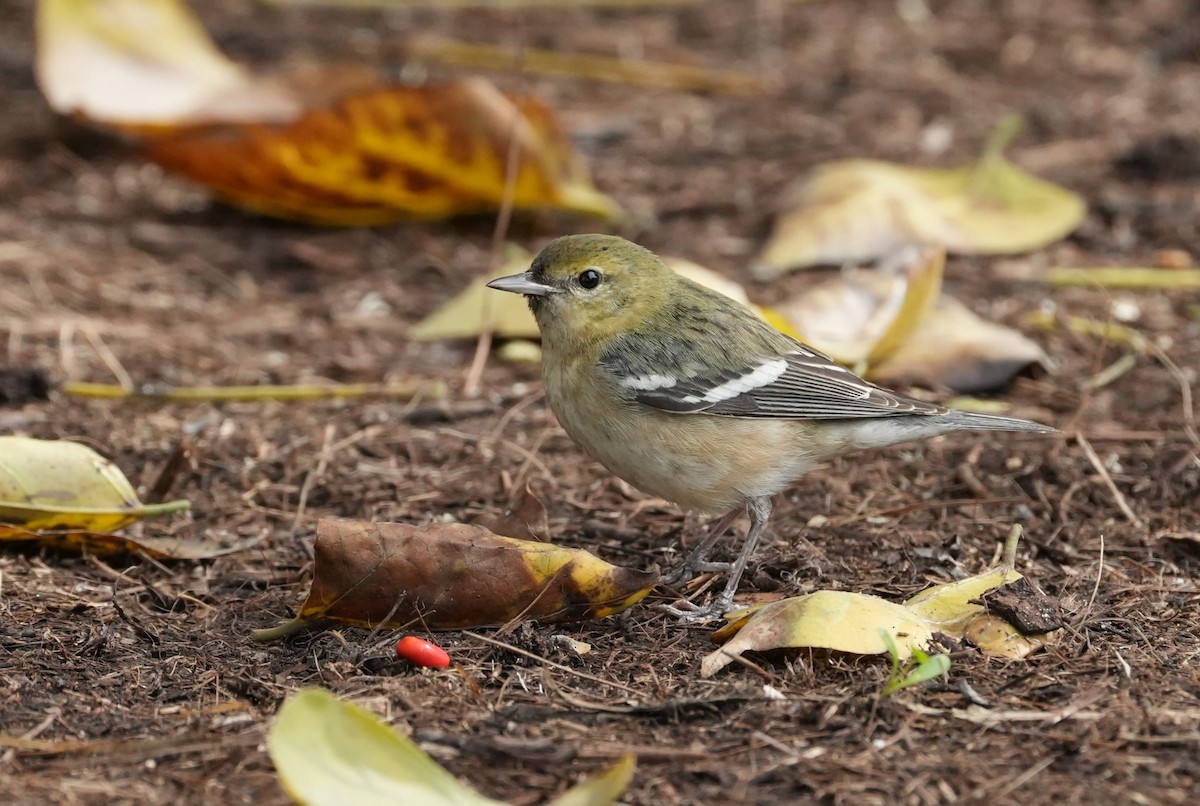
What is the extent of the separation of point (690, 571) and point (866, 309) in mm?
2208

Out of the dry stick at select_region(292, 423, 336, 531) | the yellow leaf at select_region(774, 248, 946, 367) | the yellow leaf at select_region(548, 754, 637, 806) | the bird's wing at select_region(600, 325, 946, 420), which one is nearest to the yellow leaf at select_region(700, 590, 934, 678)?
the yellow leaf at select_region(548, 754, 637, 806)

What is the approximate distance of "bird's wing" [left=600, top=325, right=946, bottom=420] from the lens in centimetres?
494

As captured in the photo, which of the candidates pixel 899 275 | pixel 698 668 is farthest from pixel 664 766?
pixel 899 275

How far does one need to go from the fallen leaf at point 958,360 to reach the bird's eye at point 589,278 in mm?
1584

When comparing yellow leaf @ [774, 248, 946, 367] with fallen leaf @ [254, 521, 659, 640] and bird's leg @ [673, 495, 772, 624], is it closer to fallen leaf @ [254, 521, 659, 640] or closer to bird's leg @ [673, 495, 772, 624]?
bird's leg @ [673, 495, 772, 624]

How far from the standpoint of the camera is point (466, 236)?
8281 millimetres

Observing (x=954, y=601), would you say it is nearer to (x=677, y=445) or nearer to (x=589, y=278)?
(x=677, y=445)

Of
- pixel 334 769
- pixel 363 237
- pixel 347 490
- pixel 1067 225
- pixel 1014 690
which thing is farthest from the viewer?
pixel 363 237

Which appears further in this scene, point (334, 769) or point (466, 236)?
point (466, 236)

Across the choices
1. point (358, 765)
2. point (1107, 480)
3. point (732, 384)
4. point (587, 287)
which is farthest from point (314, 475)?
point (1107, 480)

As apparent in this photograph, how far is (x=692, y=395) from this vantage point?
4.95 m

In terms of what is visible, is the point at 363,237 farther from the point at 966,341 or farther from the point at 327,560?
the point at 327,560

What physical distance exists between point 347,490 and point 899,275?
3.02 metres

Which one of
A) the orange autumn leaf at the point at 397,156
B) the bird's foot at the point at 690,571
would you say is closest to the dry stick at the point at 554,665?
the bird's foot at the point at 690,571
